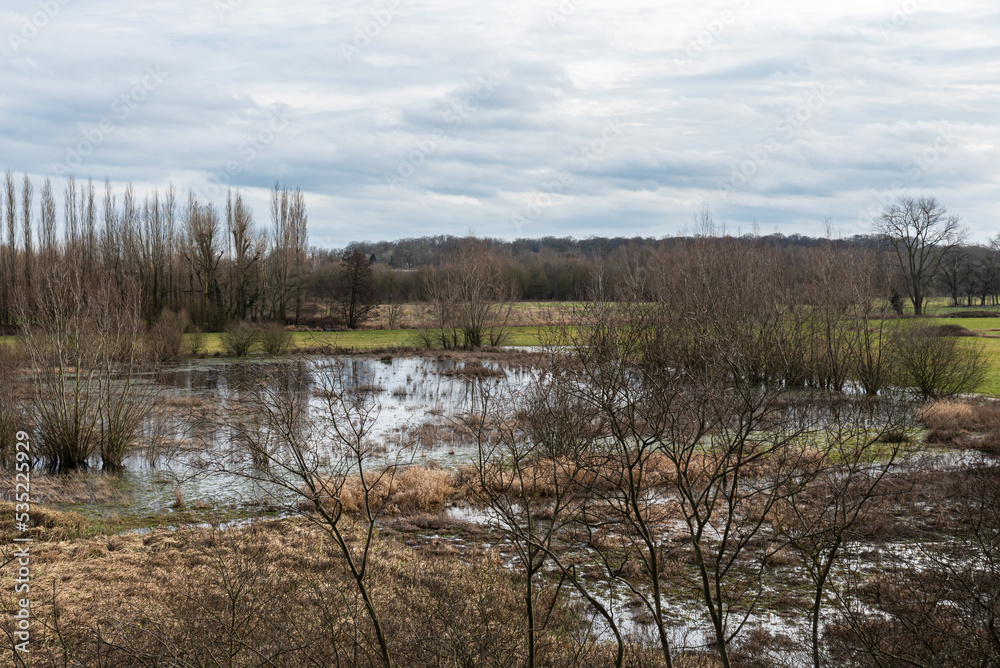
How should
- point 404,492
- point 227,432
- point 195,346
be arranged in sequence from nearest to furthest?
point 227,432
point 404,492
point 195,346

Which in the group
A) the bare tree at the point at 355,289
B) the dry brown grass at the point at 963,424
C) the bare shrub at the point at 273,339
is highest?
the bare tree at the point at 355,289

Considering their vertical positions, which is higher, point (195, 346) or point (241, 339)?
point (241, 339)

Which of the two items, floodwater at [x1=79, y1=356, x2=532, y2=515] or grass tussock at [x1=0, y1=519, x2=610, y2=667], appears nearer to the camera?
grass tussock at [x1=0, y1=519, x2=610, y2=667]

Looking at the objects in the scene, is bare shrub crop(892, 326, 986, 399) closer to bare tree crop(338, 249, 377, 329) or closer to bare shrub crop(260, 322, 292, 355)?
bare shrub crop(260, 322, 292, 355)

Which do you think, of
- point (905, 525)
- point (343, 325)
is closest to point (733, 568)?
point (905, 525)

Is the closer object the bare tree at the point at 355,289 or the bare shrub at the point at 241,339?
the bare shrub at the point at 241,339

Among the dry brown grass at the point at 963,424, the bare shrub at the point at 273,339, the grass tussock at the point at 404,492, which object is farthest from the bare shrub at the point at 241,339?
the dry brown grass at the point at 963,424

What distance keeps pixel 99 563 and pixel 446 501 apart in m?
6.75

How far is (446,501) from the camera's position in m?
15.0

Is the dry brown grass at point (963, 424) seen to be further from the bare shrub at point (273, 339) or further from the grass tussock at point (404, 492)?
the bare shrub at point (273, 339)

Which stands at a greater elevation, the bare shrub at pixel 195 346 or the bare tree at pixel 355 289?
the bare tree at pixel 355 289

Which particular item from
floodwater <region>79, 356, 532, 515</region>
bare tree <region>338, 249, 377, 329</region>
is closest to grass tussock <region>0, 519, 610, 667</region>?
floodwater <region>79, 356, 532, 515</region>

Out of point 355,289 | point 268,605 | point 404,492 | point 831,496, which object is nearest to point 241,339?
point 355,289

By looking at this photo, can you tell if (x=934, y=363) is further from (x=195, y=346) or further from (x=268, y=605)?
(x=195, y=346)
